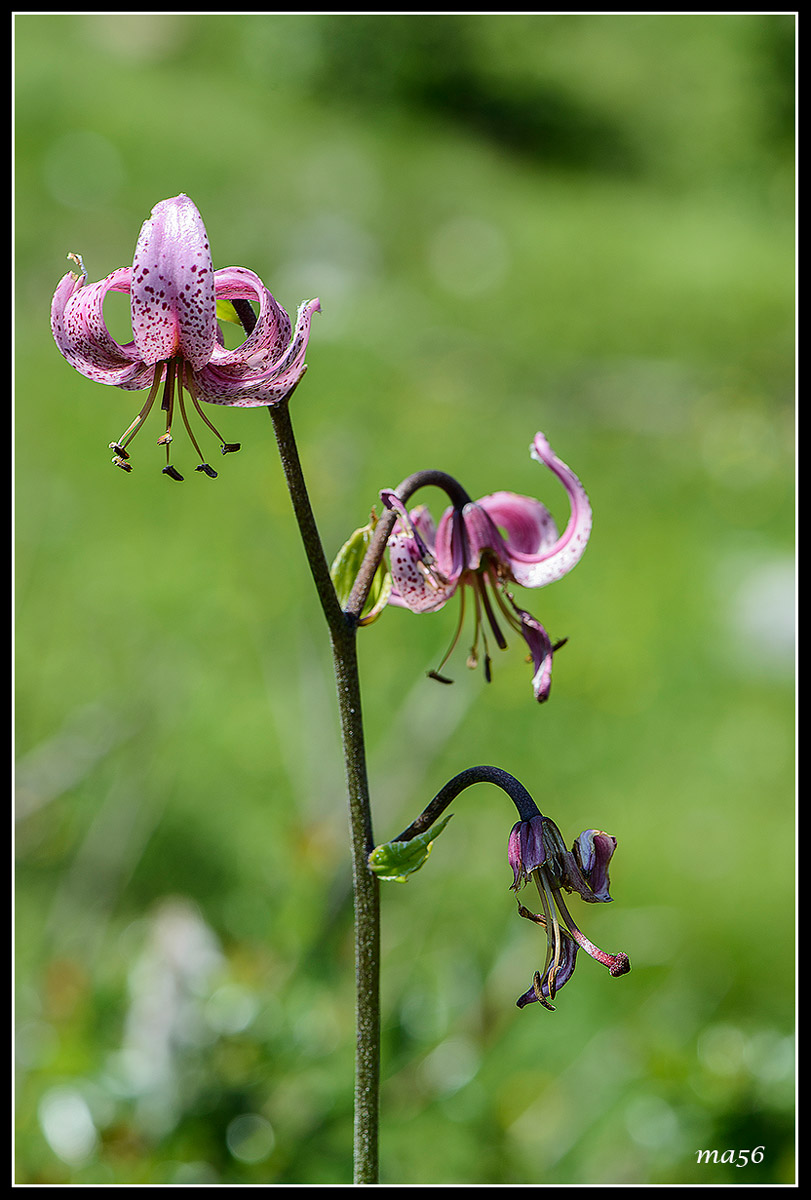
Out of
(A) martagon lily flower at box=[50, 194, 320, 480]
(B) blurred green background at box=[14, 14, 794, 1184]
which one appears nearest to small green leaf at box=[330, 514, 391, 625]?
(A) martagon lily flower at box=[50, 194, 320, 480]

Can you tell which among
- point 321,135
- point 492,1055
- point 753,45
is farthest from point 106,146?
point 492,1055

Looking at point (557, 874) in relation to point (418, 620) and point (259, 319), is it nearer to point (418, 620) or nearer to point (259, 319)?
point (259, 319)

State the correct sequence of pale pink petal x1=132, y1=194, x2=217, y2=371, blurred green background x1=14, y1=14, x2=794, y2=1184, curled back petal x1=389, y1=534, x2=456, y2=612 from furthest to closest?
blurred green background x1=14, y1=14, x2=794, y2=1184
curled back petal x1=389, y1=534, x2=456, y2=612
pale pink petal x1=132, y1=194, x2=217, y2=371

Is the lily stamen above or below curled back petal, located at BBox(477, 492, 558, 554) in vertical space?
above

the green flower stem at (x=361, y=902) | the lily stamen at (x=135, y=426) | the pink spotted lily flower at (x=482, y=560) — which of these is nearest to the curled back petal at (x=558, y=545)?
the pink spotted lily flower at (x=482, y=560)

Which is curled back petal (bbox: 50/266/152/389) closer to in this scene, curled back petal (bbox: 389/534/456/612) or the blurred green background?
curled back petal (bbox: 389/534/456/612)

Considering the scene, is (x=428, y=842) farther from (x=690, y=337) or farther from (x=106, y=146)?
(x=106, y=146)

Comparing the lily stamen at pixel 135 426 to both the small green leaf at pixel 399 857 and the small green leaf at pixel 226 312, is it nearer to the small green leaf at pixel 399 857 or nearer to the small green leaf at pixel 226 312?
the small green leaf at pixel 226 312
